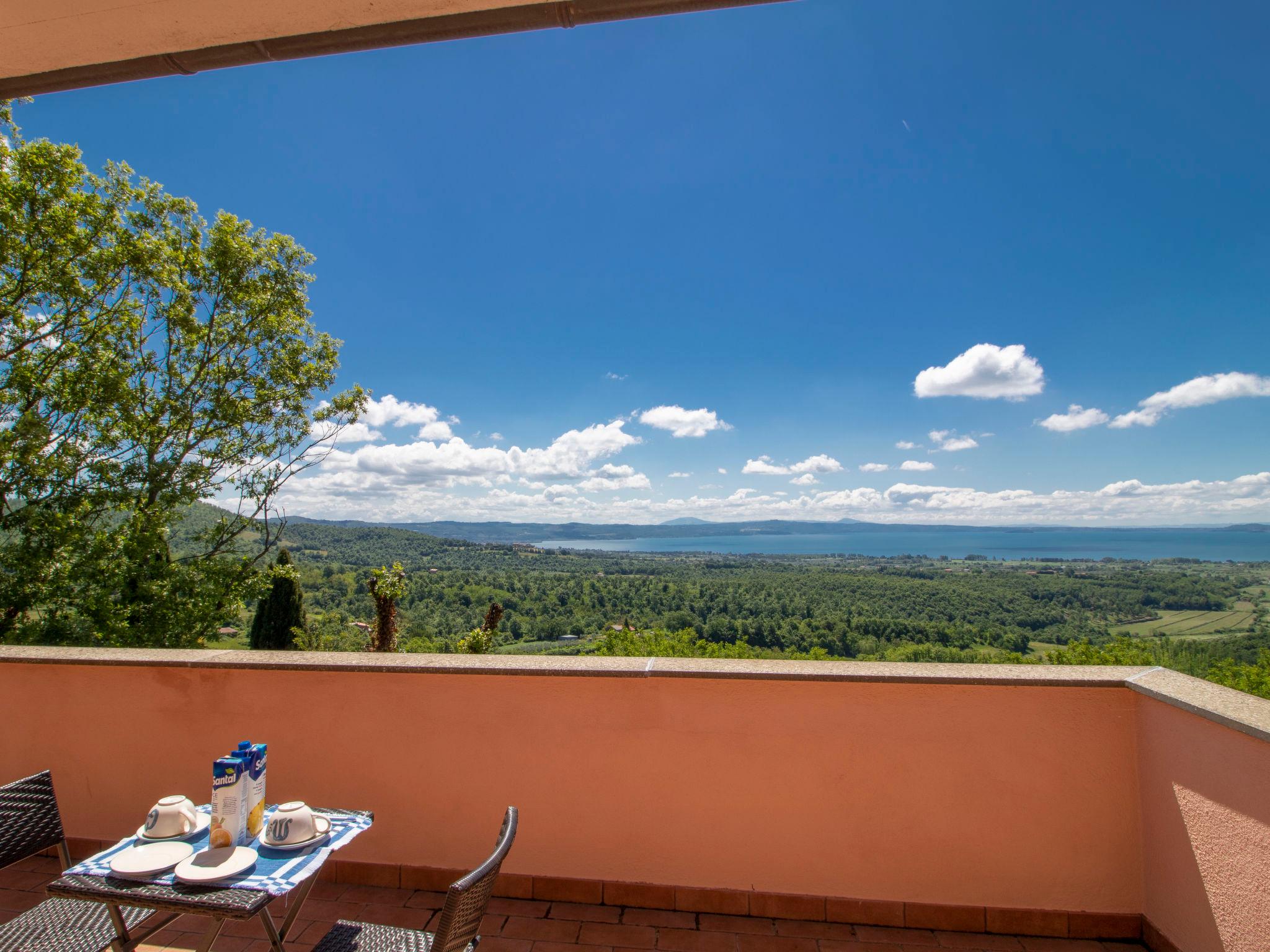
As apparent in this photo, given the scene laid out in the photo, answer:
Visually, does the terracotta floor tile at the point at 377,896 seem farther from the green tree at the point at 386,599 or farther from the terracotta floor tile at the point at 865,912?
the green tree at the point at 386,599

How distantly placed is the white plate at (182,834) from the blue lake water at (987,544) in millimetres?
17249

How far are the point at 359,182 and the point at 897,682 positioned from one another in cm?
1061

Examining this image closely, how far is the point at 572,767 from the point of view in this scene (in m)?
2.56

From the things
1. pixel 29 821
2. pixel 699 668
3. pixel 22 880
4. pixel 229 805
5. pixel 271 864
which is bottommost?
pixel 22 880

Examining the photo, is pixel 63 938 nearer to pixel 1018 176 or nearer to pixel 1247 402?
pixel 1018 176

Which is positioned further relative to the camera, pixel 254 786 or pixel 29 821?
pixel 29 821

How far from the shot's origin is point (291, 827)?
170 centimetres

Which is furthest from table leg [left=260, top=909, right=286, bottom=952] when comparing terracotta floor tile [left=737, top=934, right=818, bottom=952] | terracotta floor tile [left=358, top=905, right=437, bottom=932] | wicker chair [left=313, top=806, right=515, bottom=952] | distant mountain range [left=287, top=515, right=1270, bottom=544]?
distant mountain range [left=287, top=515, right=1270, bottom=544]

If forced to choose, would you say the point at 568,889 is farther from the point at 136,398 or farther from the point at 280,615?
the point at 280,615

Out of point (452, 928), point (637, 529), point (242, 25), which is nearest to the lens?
point (452, 928)

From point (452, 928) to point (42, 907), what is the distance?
5.48 feet

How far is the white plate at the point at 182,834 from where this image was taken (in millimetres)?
1696

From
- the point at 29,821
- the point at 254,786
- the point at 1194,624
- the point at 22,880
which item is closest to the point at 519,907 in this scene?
the point at 254,786

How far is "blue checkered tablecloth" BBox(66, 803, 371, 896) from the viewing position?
1.49 meters
